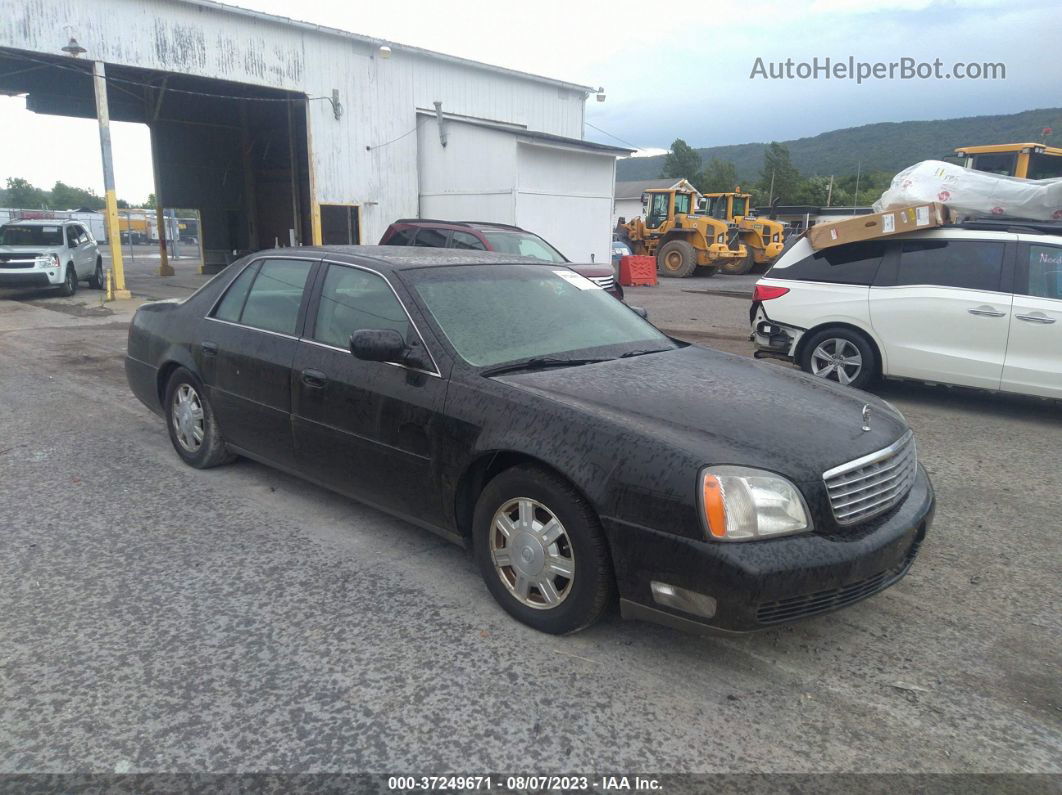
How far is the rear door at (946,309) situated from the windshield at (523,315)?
3.78 metres

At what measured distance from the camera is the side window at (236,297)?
4.75m

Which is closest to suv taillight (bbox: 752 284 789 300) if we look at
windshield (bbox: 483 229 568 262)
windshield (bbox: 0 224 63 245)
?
windshield (bbox: 483 229 568 262)

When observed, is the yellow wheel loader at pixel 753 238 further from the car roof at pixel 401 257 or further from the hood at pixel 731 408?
the hood at pixel 731 408

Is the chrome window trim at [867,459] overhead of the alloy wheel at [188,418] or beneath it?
overhead

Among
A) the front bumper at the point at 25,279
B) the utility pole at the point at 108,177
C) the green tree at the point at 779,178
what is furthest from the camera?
the green tree at the point at 779,178

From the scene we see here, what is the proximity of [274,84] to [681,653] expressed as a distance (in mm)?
18128

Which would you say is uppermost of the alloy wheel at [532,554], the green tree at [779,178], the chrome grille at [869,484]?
the green tree at [779,178]

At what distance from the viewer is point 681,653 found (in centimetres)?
305

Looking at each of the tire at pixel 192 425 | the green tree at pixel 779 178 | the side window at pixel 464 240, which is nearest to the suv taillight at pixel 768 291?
the side window at pixel 464 240

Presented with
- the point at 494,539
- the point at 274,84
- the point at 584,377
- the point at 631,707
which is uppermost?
A: the point at 274,84

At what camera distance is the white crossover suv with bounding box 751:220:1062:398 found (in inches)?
253

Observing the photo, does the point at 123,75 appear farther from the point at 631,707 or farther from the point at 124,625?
the point at 631,707

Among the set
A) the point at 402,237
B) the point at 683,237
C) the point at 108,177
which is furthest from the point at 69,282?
the point at 683,237

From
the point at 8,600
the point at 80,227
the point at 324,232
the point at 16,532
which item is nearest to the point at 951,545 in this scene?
the point at 8,600
